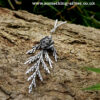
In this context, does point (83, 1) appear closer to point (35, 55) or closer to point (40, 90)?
point (35, 55)

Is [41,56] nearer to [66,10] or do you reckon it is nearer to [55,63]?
[55,63]

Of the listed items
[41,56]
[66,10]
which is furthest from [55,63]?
[66,10]

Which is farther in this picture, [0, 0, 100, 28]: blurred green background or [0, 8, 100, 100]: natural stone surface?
[0, 0, 100, 28]: blurred green background

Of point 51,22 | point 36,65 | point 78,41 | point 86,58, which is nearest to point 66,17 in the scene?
point 51,22

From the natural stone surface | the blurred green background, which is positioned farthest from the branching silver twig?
the blurred green background

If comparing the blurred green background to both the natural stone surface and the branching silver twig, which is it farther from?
the branching silver twig
